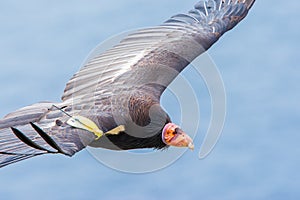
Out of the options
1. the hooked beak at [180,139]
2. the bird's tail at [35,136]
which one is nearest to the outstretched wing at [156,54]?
the hooked beak at [180,139]

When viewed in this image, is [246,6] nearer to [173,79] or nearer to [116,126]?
[173,79]

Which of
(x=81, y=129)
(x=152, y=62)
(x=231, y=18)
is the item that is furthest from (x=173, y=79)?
(x=81, y=129)

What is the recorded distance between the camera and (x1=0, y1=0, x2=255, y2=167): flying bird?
16109 mm

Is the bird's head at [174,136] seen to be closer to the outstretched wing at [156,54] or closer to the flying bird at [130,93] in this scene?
the flying bird at [130,93]

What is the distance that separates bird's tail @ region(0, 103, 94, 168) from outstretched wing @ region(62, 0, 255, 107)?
1.13 metres

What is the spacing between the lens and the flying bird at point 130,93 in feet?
52.9

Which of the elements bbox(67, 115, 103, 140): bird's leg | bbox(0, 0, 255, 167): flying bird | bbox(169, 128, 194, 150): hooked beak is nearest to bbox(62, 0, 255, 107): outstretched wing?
bbox(0, 0, 255, 167): flying bird

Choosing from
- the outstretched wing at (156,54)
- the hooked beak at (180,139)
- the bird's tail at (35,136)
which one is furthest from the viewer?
the outstretched wing at (156,54)

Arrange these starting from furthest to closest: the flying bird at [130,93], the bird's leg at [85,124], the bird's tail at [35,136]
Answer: the flying bird at [130,93]
the bird's leg at [85,124]
the bird's tail at [35,136]

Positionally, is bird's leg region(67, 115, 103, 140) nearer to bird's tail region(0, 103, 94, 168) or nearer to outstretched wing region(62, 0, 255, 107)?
bird's tail region(0, 103, 94, 168)

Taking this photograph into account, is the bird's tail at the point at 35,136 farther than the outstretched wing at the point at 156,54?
No

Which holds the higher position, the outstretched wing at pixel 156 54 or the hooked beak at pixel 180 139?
the outstretched wing at pixel 156 54

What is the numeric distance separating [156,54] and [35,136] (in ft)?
17.9

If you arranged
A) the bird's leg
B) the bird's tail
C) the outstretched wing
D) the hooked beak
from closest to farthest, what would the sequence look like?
the bird's tail < the bird's leg < the hooked beak < the outstretched wing
